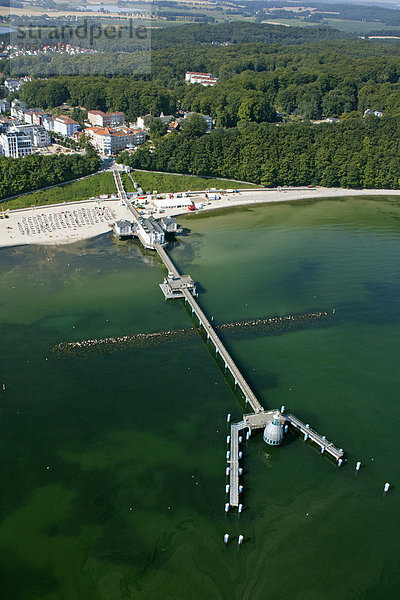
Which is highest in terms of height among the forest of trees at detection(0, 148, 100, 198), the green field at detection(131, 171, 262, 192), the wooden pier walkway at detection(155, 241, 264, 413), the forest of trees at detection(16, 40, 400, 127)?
the forest of trees at detection(16, 40, 400, 127)

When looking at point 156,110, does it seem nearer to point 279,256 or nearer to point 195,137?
point 195,137

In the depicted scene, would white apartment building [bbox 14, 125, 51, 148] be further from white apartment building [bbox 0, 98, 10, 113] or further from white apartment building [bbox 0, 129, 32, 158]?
white apartment building [bbox 0, 98, 10, 113]

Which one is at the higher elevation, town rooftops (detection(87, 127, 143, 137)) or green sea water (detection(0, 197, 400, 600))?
town rooftops (detection(87, 127, 143, 137))

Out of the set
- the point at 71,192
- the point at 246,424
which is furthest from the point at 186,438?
the point at 71,192

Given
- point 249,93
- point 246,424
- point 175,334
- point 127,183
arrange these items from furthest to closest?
point 249,93 < point 127,183 < point 175,334 < point 246,424

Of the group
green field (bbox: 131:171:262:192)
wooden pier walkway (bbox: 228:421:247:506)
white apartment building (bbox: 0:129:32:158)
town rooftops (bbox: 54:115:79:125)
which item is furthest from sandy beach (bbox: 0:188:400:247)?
wooden pier walkway (bbox: 228:421:247:506)

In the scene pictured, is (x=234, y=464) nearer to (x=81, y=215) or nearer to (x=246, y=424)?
(x=246, y=424)

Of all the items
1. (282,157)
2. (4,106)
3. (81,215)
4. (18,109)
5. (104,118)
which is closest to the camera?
(81,215)
